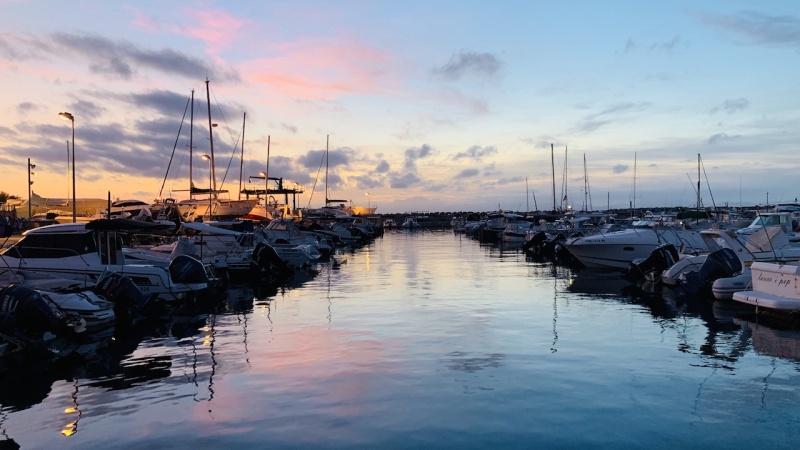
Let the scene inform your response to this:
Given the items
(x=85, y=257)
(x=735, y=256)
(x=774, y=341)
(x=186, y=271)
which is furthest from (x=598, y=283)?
(x=85, y=257)

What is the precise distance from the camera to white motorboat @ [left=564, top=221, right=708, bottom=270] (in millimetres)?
33688

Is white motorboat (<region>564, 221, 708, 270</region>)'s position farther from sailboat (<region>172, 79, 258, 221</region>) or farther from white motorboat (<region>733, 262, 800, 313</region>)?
sailboat (<region>172, 79, 258, 221</region>)

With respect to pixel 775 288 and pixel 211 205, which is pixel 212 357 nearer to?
pixel 775 288

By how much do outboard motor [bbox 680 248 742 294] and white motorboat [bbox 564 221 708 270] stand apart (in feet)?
31.6

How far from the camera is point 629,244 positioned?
112 ft

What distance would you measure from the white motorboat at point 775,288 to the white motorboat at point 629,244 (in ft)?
46.8

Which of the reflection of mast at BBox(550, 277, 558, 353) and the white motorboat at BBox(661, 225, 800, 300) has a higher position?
the white motorboat at BBox(661, 225, 800, 300)

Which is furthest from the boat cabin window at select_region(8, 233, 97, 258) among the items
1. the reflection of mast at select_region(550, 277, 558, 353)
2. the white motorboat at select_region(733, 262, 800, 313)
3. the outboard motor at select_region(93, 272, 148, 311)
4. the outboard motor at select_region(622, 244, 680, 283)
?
the outboard motor at select_region(622, 244, 680, 283)

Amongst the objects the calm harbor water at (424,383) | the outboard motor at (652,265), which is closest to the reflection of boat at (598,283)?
the outboard motor at (652,265)

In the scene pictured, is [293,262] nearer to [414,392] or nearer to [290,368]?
[290,368]

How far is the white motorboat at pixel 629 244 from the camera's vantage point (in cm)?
3369

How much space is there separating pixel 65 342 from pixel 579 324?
13123mm

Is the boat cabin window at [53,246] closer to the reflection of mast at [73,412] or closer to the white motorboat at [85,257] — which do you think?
the white motorboat at [85,257]

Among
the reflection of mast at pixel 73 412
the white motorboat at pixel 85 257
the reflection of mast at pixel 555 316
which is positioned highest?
the white motorboat at pixel 85 257
